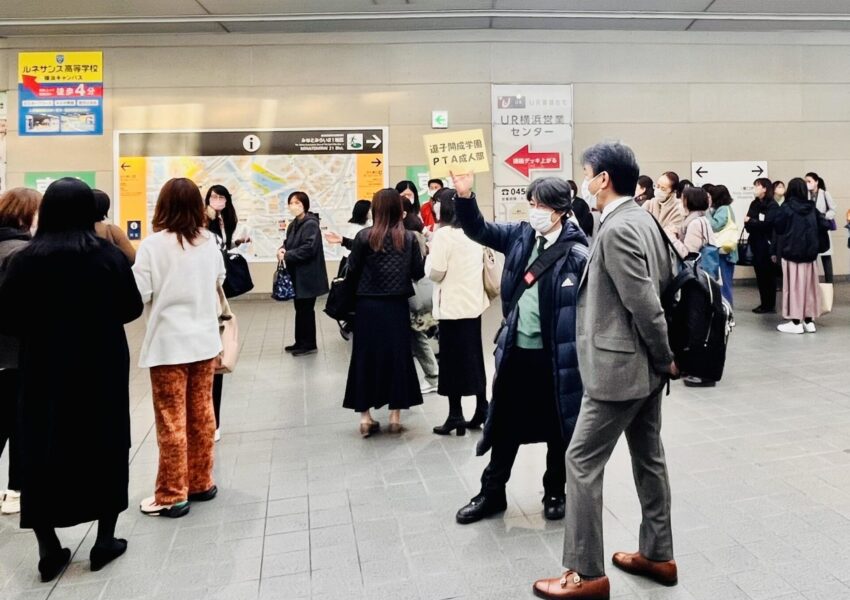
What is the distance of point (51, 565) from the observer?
275 centimetres

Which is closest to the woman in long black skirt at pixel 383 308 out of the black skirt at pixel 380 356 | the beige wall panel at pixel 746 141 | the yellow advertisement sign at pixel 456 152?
the black skirt at pixel 380 356

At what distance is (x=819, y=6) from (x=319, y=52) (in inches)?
316

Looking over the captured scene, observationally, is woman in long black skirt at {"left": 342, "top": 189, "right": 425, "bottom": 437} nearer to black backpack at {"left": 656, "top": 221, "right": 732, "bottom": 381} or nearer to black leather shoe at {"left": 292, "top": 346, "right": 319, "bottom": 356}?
black backpack at {"left": 656, "top": 221, "right": 732, "bottom": 381}

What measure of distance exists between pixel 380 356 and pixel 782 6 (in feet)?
32.0

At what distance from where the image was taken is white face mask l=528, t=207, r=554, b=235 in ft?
9.80

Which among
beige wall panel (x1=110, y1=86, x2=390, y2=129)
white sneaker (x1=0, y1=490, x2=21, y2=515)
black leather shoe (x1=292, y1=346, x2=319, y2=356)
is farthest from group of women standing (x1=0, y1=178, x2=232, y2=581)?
beige wall panel (x1=110, y1=86, x2=390, y2=129)

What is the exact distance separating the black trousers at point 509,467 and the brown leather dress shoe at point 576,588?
0.72m

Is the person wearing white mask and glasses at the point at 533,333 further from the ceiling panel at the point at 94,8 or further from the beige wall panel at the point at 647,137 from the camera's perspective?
the beige wall panel at the point at 647,137

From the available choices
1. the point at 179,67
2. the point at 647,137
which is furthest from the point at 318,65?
the point at 647,137

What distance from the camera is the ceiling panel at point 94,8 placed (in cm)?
949

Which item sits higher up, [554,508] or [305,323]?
[305,323]

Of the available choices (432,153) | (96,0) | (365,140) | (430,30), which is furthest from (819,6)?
(96,0)

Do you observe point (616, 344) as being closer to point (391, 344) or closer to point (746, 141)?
point (391, 344)

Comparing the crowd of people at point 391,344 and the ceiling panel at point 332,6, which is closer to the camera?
the crowd of people at point 391,344
